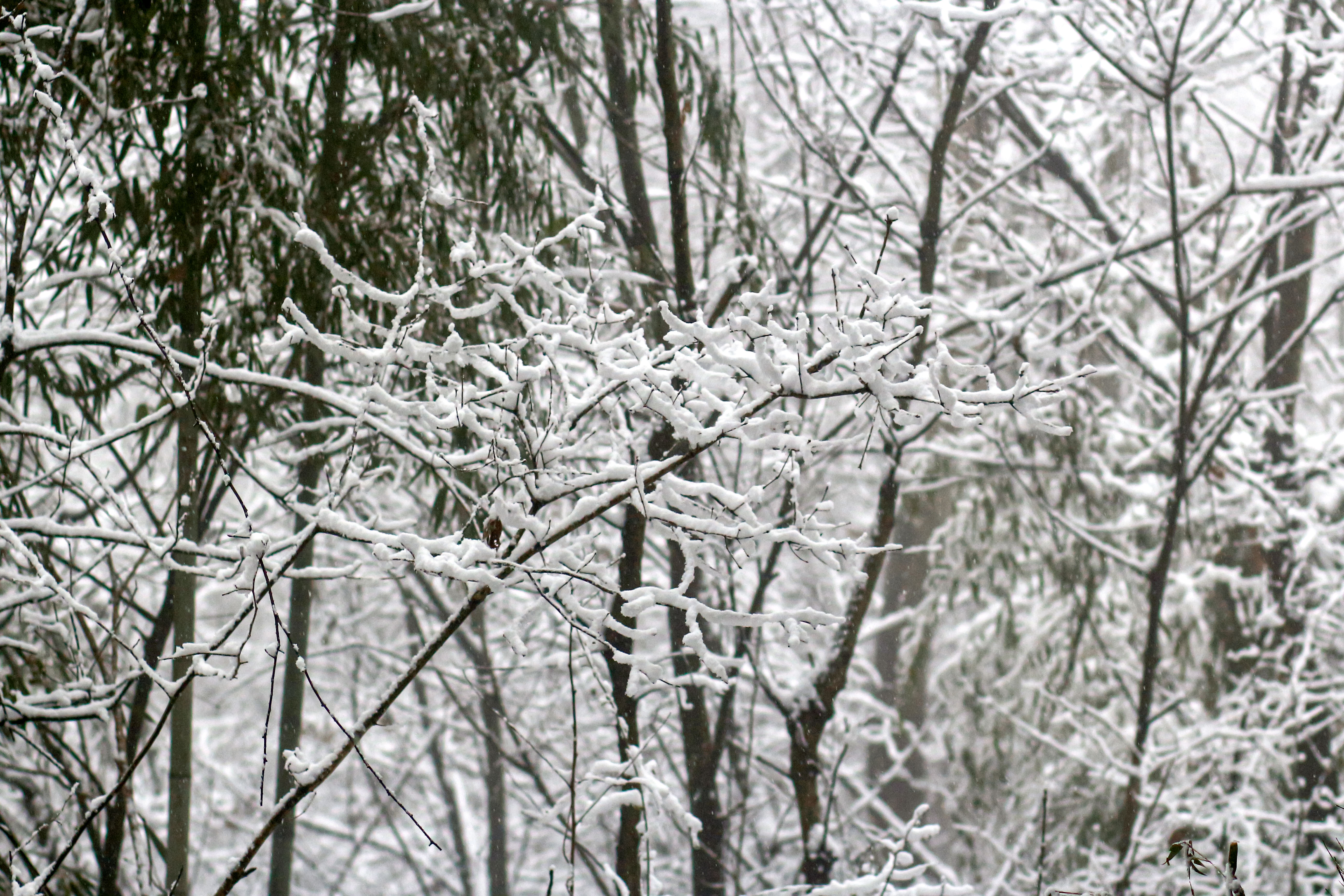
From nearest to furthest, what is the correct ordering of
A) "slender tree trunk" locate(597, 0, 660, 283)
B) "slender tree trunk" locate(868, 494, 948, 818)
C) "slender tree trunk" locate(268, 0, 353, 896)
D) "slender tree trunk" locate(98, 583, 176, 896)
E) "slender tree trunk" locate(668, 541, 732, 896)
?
"slender tree trunk" locate(98, 583, 176, 896) → "slender tree trunk" locate(268, 0, 353, 896) → "slender tree trunk" locate(597, 0, 660, 283) → "slender tree trunk" locate(668, 541, 732, 896) → "slender tree trunk" locate(868, 494, 948, 818)

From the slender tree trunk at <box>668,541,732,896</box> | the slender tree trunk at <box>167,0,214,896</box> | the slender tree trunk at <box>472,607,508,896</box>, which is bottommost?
the slender tree trunk at <box>472,607,508,896</box>

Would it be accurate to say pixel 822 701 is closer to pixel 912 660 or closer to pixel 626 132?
pixel 626 132

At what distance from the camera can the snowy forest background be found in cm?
182

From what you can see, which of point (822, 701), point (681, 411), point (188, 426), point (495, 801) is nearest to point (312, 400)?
point (188, 426)

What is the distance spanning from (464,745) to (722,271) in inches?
311

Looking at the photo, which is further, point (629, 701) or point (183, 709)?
point (183, 709)

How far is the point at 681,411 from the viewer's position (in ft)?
5.52

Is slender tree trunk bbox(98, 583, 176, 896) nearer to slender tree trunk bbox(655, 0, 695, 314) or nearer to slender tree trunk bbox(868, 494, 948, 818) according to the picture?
slender tree trunk bbox(655, 0, 695, 314)

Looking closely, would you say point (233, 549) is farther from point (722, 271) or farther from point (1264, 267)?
point (1264, 267)

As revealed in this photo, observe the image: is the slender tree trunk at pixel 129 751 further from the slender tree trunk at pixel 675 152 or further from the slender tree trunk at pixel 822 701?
the slender tree trunk at pixel 822 701

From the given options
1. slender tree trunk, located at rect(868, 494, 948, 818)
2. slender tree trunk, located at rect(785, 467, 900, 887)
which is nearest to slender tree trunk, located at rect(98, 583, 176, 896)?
slender tree trunk, located at rect(785, 467, 900, 887)

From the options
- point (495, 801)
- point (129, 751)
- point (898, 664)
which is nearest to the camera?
point (129, 751)

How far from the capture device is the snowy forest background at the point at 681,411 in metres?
1.82

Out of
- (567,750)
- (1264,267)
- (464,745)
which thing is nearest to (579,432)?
(1264,267)
